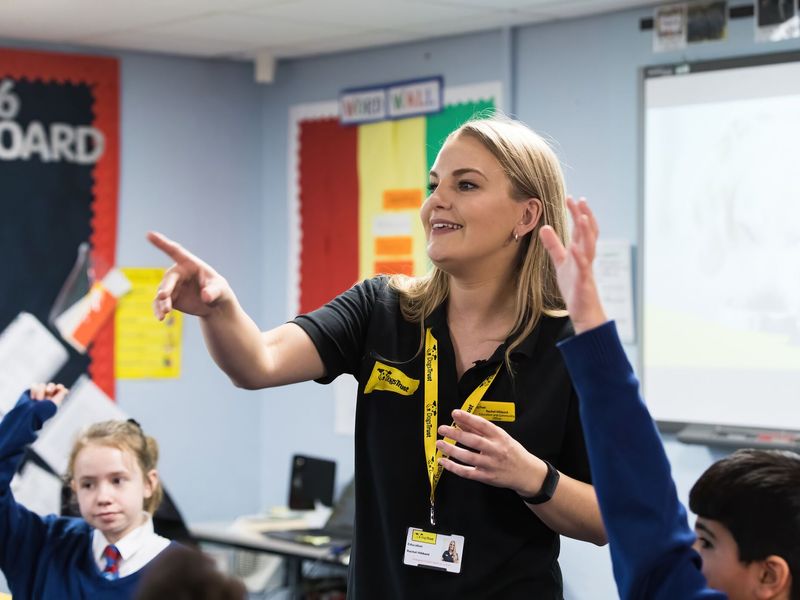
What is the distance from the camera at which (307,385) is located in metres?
5.20

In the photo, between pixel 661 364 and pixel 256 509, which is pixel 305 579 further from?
pixel 661 364

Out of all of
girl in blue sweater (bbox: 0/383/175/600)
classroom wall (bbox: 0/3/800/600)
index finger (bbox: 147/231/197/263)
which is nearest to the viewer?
index finger (bbox: 147/231/197/263)

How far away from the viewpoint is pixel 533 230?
6.53ft

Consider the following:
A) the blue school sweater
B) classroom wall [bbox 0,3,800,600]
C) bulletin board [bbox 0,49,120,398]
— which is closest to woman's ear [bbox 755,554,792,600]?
the blue school sweater

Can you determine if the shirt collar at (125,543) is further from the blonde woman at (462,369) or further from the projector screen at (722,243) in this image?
the projector screen at (722,243)

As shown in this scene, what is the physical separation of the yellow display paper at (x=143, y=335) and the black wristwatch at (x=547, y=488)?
3379mm

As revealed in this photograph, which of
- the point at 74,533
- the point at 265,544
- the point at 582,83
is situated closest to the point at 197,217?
the point at 265,544

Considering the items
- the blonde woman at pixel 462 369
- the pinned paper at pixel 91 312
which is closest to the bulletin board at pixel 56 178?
the pinned paper at pixel 91 312

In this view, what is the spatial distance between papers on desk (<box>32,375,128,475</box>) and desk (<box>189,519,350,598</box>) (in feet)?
1.90

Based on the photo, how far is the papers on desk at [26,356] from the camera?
462cm

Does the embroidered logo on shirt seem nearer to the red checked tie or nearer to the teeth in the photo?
the teeth

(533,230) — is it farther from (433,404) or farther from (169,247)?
(169,247)

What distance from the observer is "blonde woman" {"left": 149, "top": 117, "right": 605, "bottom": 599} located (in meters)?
1.77

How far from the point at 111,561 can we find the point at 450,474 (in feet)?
3.54
